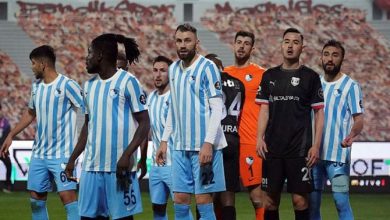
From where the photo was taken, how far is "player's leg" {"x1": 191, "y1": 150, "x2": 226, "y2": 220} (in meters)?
8.47

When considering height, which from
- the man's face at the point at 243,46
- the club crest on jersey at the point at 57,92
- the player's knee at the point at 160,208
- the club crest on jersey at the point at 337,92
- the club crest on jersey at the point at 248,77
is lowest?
the player's knee at the point at 160,208

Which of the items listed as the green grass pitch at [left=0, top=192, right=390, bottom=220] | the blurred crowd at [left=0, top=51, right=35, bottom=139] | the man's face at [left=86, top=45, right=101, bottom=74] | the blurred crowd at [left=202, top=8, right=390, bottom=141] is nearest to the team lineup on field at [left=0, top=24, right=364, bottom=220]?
the man's face at [left=86, top=45, right=101, bottom=74]

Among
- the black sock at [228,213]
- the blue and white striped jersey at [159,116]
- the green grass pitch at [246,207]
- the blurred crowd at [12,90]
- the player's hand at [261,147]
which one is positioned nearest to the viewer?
the player's hand at [261,147]

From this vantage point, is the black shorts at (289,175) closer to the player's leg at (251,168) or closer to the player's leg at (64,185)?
the player's leg at (251,168)

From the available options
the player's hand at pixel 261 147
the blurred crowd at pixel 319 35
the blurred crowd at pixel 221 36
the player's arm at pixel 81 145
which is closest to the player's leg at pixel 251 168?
the player's hand at pixel 261 147

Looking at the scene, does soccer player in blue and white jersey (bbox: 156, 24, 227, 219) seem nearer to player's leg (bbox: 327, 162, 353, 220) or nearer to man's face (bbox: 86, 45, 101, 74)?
man's face (bbox: 86, 45, 101, 74)

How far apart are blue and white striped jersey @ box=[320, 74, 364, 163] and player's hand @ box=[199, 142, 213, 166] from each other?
2.15 metres

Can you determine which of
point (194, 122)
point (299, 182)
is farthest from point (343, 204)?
point (194, 122)

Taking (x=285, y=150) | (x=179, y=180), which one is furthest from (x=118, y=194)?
(x=285, y=150)

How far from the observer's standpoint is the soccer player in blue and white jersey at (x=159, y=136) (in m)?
10.3

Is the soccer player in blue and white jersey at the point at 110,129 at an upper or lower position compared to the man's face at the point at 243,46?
lower

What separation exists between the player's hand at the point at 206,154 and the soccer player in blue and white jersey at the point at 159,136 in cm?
207

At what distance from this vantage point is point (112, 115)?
7.51 meters

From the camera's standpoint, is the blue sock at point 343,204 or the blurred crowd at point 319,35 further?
the blurred crowd at point 319,35
